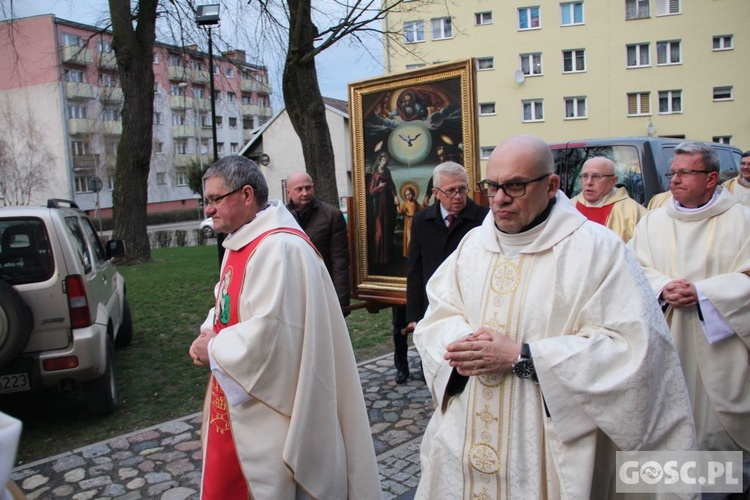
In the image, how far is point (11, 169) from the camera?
39562 millimetres

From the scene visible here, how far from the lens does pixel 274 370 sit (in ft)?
9.04

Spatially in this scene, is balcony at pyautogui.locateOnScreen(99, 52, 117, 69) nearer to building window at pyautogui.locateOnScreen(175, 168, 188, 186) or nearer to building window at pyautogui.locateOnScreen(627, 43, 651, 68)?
building window at pyautogui.locateOnScreen(627, 43, 651, 68)

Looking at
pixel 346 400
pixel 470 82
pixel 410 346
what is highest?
pixel 470 82

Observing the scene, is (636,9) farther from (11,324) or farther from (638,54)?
(11,324)

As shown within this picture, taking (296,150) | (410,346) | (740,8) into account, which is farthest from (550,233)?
(740,8)

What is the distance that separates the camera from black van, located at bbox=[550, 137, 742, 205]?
8.21 meters

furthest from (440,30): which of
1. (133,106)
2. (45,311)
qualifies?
(45,311)

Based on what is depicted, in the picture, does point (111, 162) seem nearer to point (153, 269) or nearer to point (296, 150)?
point (296, 150)

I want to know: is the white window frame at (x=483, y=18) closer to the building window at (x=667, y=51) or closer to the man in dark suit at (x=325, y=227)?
the building window at (x=667, y=51)

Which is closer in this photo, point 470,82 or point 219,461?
point 219,461

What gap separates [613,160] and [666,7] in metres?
35.2

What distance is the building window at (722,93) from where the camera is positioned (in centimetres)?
3671

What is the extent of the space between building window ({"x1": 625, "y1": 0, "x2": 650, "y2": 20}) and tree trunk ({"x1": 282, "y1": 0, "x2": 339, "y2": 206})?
33177mm

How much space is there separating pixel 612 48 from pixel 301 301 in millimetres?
40801
